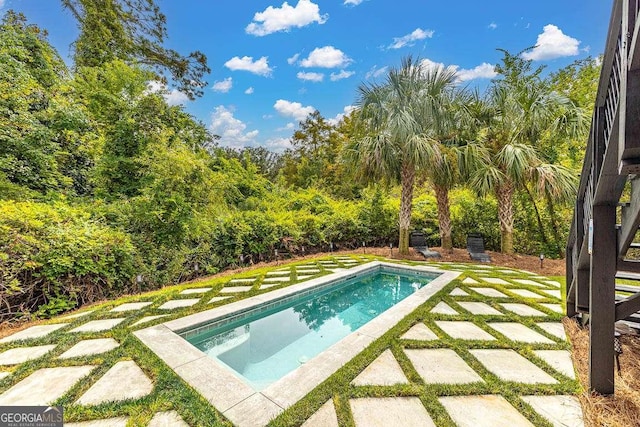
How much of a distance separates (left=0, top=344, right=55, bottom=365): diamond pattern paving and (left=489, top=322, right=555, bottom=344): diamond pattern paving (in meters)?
5.44

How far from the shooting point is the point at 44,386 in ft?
7.59

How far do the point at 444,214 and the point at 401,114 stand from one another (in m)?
3.64

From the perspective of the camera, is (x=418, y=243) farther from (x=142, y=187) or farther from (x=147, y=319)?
(x=142, y=187)

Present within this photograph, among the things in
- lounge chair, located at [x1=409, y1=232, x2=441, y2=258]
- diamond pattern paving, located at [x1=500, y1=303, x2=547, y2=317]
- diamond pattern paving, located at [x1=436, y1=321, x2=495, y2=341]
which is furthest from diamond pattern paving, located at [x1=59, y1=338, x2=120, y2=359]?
lounge chair, located at [x1=409, y1=232, x2=441, y2=258]

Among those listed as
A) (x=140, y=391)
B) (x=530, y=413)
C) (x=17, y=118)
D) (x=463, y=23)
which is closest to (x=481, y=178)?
(x=530, y=413)

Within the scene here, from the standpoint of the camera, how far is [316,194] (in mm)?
12109

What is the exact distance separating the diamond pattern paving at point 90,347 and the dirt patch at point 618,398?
453 cm

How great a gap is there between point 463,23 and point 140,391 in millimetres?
13988

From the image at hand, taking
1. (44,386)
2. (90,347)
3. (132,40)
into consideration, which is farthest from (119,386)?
(132,40)

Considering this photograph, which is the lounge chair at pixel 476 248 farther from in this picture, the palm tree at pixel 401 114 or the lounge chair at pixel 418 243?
the palm tree at pixel 401 114

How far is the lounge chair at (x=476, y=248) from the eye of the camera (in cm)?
784

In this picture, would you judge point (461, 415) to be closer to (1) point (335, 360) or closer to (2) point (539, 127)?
(1) point (335, 360)

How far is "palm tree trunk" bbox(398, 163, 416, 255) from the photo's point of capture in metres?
8.07

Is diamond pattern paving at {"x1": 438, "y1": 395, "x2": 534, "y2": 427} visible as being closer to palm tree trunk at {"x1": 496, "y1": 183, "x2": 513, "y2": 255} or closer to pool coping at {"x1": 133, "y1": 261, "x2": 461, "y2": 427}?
pool coping at {"x1": 133, "y1": 261, "x2": 461, "y2": 427}
